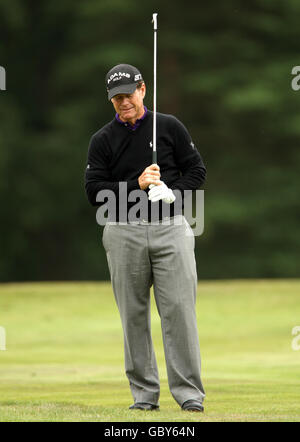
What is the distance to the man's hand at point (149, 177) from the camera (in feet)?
14.6

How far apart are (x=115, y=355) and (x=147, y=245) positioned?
163 inches

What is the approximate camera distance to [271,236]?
1966 cm

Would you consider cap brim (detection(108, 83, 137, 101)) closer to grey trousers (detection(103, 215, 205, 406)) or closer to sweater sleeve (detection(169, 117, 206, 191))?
sweater sleeve (detection(169, 117, 206, 191))

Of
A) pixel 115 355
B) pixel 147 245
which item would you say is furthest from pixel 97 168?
pixel 115 355

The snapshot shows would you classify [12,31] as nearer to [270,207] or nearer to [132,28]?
[132,28]

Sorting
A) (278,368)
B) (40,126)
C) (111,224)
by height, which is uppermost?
(40,126)

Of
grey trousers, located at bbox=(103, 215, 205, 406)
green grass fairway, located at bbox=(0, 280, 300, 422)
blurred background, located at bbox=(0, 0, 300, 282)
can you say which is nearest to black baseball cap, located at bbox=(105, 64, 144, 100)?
grey trousers, located at bbox=(103, 215, 205, 406)

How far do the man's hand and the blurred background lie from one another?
14622 millimetres

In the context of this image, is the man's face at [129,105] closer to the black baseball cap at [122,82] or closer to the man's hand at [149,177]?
the black baseball cap at [122,82]

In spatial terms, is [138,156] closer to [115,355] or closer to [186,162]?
[186,162]

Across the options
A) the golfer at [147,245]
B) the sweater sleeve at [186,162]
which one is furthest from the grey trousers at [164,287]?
the sweater sleeve at [186,162]

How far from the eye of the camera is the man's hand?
4465mm

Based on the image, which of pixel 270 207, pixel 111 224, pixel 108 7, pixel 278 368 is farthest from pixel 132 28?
pixel 111 224
